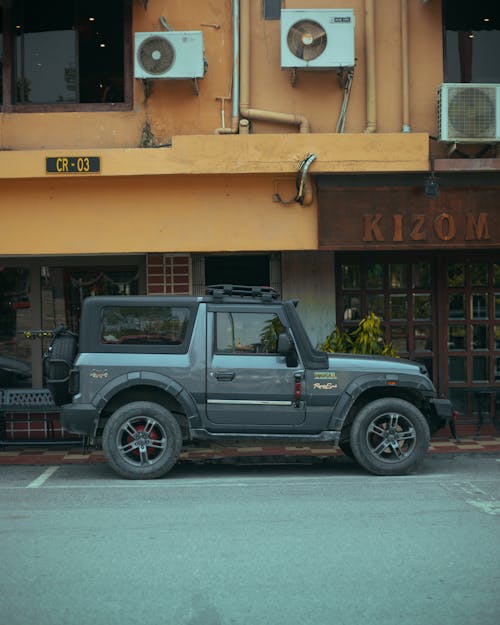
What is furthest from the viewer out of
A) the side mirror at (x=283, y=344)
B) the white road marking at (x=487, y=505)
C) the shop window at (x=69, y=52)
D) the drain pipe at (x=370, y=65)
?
the shop window at (x=69, y=52)

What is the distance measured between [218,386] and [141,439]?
0.96 meters

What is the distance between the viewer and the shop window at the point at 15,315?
13500mm

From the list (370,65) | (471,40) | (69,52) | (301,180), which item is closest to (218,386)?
(301,180)

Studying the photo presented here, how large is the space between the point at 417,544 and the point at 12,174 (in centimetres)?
743

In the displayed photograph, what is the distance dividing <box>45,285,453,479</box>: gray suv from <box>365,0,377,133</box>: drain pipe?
147 inches

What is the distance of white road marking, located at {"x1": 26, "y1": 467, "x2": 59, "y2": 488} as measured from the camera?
9188 millimetres

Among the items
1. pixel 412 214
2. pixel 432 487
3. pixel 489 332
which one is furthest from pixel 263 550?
pixel 489 332

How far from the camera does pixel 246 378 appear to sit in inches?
365

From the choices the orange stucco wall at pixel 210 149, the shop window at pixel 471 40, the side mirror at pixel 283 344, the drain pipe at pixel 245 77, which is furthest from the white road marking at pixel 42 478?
the shop window at pixel 471 40

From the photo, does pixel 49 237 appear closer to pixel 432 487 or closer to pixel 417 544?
pixel 432 487

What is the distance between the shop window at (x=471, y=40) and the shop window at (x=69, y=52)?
4.46 metres

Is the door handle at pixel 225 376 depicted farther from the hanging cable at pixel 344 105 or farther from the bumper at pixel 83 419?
the hanging cable at pixel 344 105

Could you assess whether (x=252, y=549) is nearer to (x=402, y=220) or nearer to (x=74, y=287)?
(x=402, y=220)

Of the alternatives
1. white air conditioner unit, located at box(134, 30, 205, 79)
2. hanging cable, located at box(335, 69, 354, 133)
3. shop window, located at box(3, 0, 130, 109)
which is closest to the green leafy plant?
hanging cable, located at box(335, 69, 354, 133)
